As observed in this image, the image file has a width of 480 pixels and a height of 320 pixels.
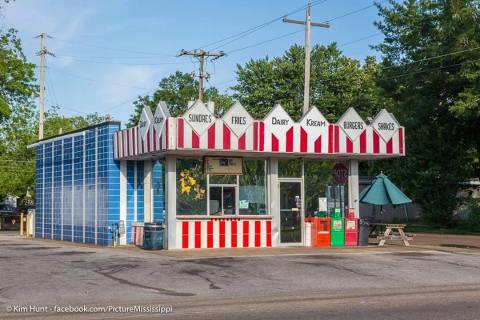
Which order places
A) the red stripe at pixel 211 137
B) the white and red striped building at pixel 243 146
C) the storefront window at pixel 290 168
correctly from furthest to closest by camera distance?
1. the storefront window at pixel 290 168
2. the red stripe at pixel 211 137
3. the white and red striped building at pixel 243 146

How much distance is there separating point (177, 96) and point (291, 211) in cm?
4189

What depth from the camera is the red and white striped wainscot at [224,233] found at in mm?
22547

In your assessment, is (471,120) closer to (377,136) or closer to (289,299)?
(377,136)

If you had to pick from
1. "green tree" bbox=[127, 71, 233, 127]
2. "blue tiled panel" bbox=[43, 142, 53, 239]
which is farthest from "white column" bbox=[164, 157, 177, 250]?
"green tree" bbox=[127, 71, 233, 127]

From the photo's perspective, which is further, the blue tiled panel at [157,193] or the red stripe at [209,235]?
the blue tiled panel at [157,193]

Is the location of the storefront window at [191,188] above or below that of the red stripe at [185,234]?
above

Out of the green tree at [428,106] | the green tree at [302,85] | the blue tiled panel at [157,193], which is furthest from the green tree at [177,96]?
the blue tiled panel at [157,193]

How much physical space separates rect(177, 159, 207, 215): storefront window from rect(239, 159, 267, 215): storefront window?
4.70ft

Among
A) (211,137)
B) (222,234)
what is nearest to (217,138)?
(211,137)

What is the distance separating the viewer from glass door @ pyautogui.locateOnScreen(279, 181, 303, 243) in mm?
24219

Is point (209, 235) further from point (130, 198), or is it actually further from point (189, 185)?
point (130, 198)

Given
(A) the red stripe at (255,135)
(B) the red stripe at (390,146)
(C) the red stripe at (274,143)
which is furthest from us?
(B) the red stripe at (390,146)

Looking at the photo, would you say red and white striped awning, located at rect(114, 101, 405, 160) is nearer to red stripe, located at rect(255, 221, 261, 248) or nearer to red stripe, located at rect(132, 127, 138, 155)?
red stripe, located at rect(132, 127, 138, 155)

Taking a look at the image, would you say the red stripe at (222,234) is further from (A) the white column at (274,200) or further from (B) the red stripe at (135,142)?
(B) the red stripe at (135,142)
